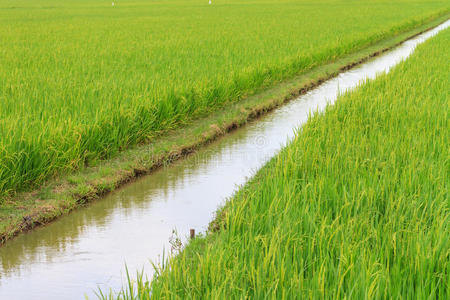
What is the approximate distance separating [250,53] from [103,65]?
10.6 feet

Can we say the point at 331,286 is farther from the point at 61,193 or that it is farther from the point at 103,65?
the point at 103,65

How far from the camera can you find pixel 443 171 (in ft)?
12.8

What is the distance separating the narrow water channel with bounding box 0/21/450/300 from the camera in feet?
12.0

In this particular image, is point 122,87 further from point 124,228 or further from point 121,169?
point 124,228

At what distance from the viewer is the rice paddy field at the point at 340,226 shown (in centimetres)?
244

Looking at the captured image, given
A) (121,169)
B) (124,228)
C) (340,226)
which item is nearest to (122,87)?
(121,169)

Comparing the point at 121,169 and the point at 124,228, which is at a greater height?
the point at 121,169

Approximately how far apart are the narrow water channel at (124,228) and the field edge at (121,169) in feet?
0.32

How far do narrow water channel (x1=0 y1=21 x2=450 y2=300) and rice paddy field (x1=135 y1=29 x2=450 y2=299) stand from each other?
1.22 feet

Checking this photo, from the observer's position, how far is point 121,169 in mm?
5559

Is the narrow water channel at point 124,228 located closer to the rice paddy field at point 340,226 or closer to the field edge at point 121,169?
the field edge at point 121,169

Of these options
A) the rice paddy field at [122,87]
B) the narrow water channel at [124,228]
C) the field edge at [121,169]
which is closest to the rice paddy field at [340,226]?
the rice paddy field at [122,87]

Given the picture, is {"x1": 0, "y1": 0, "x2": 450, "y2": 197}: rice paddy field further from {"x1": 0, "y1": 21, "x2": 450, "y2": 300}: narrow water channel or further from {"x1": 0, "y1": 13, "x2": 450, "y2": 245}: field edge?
{"x1": 0, "y1": 21, "x2": 450, "y2": 300}: narrow water channel

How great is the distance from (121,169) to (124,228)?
45.7 inches
